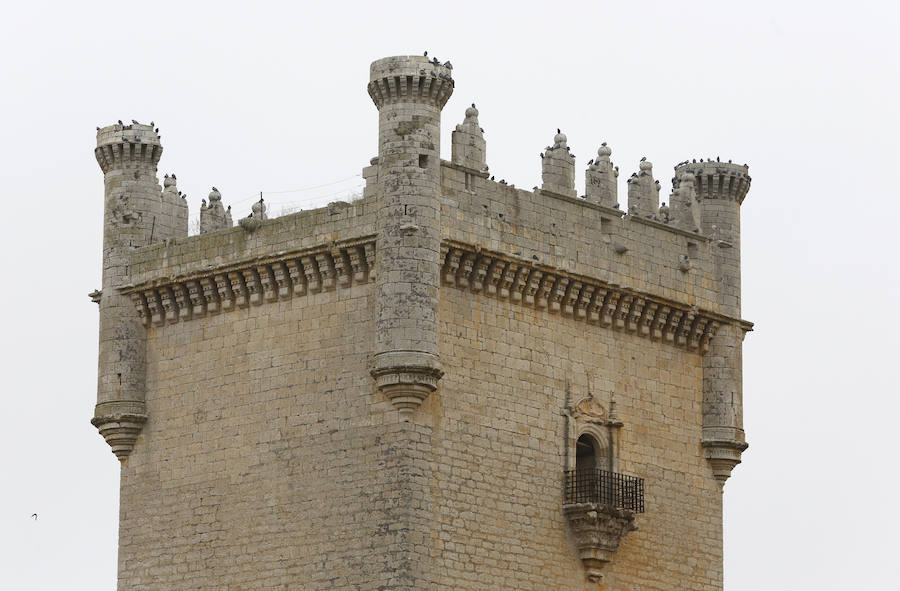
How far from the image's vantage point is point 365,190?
44812 mm

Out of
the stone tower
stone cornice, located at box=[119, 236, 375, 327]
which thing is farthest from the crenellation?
the stone tower

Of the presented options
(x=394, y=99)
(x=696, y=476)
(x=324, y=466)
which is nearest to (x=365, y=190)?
(x=394, y=99)

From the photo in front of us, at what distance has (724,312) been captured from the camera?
49.2m

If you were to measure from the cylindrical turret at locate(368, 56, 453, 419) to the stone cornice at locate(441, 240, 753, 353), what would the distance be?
2.52ft

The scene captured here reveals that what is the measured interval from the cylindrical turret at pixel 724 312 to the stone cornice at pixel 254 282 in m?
7.40

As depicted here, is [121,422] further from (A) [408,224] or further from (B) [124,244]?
(A) [408,224]

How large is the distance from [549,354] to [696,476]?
152 inches

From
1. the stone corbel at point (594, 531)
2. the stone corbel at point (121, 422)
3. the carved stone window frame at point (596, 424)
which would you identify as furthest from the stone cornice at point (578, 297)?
the stone corbel at point (121, 422)

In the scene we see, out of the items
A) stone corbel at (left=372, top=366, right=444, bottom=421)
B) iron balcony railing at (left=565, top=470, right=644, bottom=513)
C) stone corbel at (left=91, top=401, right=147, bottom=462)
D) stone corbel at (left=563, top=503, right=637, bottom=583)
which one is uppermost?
stone corbel at (left=91, top=401, right=147, bottom=462)

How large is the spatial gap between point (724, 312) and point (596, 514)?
17.8ft

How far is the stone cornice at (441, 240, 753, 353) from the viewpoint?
44.8 metres

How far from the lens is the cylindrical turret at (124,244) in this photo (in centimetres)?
4747

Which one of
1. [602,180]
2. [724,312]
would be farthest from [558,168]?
[724,312]

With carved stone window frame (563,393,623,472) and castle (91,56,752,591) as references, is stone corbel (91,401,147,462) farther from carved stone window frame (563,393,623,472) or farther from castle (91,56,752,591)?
carved stone window frame (563,393,623,472)
